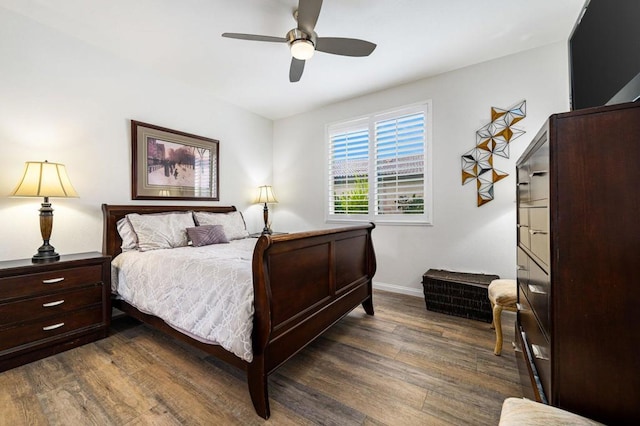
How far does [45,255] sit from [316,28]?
305 centimetres

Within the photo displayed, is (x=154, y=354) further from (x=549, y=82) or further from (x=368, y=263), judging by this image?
(x=549, y=82)

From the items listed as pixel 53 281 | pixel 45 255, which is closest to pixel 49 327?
pixel 53 281

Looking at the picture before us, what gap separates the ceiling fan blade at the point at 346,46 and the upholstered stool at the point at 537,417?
2393 mm

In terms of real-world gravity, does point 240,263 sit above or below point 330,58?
below

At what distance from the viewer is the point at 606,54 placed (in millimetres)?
1352

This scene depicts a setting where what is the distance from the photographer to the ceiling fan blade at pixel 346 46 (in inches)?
84.6

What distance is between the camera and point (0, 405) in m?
1.55

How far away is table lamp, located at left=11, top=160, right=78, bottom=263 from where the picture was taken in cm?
212

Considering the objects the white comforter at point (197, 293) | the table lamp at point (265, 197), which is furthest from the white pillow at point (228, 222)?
the white comforter at point (197, 293)

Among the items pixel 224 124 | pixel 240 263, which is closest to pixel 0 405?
pixel 240 263

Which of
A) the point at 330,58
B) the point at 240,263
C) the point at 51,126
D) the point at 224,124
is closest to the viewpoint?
the point at 240,263

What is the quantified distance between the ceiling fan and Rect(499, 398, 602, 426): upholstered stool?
239 centimetres

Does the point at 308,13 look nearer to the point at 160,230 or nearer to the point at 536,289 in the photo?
the point at 536,289

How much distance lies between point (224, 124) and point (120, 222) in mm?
1986
